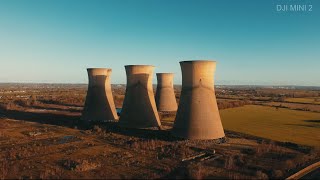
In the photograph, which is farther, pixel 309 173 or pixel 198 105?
pixel 198 105

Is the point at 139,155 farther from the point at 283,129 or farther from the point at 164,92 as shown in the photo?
the point at 164,92

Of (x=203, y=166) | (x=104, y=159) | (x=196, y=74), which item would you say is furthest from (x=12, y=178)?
(x=196, y=74)

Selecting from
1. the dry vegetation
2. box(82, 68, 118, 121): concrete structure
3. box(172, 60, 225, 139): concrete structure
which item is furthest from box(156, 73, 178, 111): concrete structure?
box(172, 60, 225, 139): concrete structure

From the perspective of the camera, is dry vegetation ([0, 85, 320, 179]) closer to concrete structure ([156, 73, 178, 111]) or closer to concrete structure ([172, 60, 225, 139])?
concrete structure ([172, 60, 225, 139])

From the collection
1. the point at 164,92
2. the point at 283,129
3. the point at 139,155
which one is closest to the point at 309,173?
the point at 139,155

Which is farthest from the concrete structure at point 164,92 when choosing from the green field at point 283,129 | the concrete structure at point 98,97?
the concrete structure at point 98,97

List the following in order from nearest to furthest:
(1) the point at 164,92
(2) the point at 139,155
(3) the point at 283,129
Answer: (2) the point at 139,155 → (3) the point at 283,129 → (1) the point at 164,92
